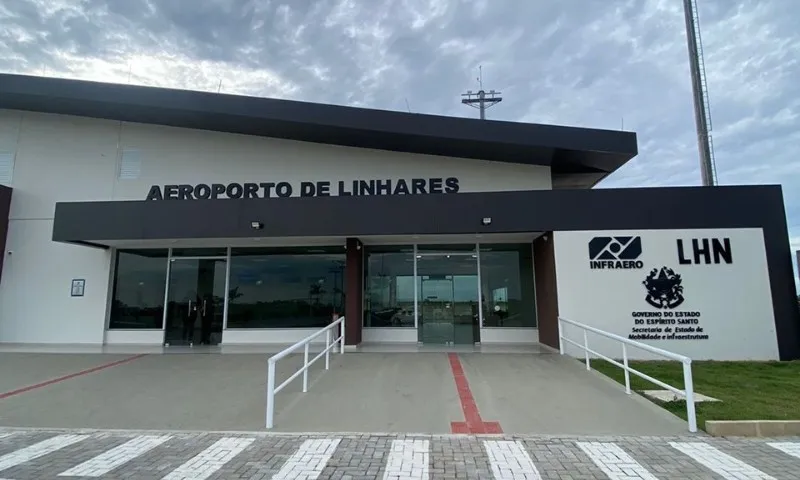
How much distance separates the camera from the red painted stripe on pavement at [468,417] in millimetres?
5090

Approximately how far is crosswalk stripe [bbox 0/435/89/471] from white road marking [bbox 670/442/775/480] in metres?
6.27

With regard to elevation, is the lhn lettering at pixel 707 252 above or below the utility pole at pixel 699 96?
below

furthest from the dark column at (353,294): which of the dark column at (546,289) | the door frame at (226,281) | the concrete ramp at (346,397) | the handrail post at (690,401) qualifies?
the handrail post at (690,401)

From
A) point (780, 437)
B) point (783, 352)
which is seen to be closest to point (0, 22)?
point (780, 437)

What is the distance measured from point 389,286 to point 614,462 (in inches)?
355

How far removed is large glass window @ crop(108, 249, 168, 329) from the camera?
1322cm

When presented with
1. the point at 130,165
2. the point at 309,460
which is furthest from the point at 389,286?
the point at 130,165

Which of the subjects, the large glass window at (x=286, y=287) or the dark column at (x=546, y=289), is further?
the large glass window at (x=286, y=287)

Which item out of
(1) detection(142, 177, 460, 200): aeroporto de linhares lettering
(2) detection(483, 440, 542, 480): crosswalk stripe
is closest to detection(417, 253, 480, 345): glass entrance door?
(1) detection(142, 177, 460, 200): aeroporto de linhares lettering

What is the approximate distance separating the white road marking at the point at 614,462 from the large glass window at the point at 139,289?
491 inches

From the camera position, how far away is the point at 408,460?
4.13 meters

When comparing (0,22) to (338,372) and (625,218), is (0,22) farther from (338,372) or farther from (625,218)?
(625,218)

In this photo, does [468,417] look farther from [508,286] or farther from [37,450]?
[508,286]

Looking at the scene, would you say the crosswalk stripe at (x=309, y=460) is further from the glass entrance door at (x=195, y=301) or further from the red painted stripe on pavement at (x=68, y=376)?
the glass entrance door at (x=195, y=301)
